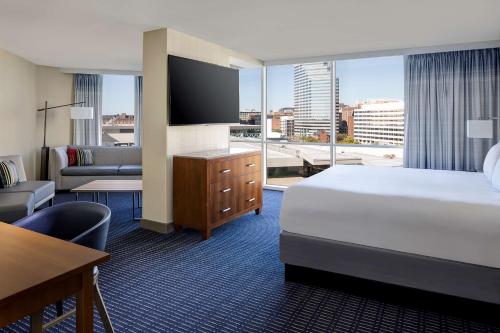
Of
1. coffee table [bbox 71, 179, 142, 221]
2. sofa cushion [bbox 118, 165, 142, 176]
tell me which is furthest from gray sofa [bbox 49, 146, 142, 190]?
coffee table [bbox 71, 179, 142, 221]

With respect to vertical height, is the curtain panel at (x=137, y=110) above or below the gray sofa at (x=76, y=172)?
above

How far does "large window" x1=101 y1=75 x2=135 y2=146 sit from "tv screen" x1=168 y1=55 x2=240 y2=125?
3640 millimetres

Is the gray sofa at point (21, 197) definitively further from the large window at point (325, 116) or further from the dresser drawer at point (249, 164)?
the large window at point (325, 116)

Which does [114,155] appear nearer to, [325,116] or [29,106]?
[29,106]

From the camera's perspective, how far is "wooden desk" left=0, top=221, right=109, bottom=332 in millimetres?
1264

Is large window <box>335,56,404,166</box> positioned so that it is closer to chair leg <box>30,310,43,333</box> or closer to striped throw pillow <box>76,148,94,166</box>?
striped throw pillow <box>76,148,94,166</box>

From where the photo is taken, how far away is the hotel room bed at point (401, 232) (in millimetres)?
2416

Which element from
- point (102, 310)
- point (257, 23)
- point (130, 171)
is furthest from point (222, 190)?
point (130, 171)

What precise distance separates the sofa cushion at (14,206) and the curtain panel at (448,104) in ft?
16.9

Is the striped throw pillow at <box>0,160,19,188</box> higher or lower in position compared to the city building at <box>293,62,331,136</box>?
lower

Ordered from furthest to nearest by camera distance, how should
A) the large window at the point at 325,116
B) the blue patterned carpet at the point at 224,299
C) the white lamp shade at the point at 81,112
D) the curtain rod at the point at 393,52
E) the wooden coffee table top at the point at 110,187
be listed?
the white lamp shade at the point at 81,112 → the large window at the point at 325,116 → the curtain rod at the point at 393,52 → the wooden coffee table top at the point at 110,187 → the blue patterned carpet at the point at 224,299

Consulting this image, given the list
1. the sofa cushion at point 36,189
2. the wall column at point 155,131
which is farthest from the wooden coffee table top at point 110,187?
the sofa cushion at point 36,189

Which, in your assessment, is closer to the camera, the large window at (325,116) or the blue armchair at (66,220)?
the blue armchair at (66,220)

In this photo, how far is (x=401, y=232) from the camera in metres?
2.63
